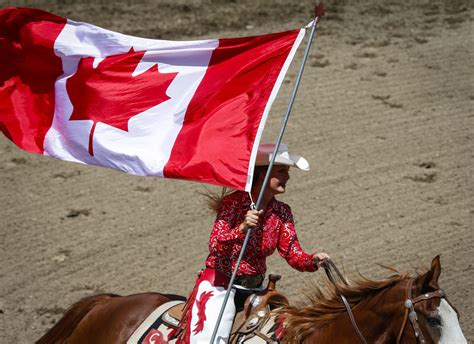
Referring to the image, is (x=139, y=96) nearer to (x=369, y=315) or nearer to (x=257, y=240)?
(x=257, y=240)

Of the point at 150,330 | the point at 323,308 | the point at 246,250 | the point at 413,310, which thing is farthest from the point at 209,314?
the point at 413,310

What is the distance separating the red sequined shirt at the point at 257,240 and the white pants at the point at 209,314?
0.15m

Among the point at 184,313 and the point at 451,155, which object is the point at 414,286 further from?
the point at 451,155

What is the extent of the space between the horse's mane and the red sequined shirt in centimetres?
28

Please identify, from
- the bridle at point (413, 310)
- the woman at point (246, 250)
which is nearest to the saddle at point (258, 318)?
the woman at point (246, 250)

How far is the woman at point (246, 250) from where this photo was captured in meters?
5.49

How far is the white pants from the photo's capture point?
5488 millimetres

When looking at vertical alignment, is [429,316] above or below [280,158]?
below

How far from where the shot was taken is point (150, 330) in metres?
6.01

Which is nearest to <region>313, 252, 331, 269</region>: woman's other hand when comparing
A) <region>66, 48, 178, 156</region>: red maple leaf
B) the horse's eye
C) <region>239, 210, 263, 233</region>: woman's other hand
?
<region>239, 210, 263, 233</region>: woman's other hand

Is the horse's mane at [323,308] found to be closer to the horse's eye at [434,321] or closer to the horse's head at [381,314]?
the horse's head at [381,314]

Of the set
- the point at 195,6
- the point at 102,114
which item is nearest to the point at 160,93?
the point at 102,114

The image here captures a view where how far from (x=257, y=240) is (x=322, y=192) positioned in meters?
5.04

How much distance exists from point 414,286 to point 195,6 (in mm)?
11633
